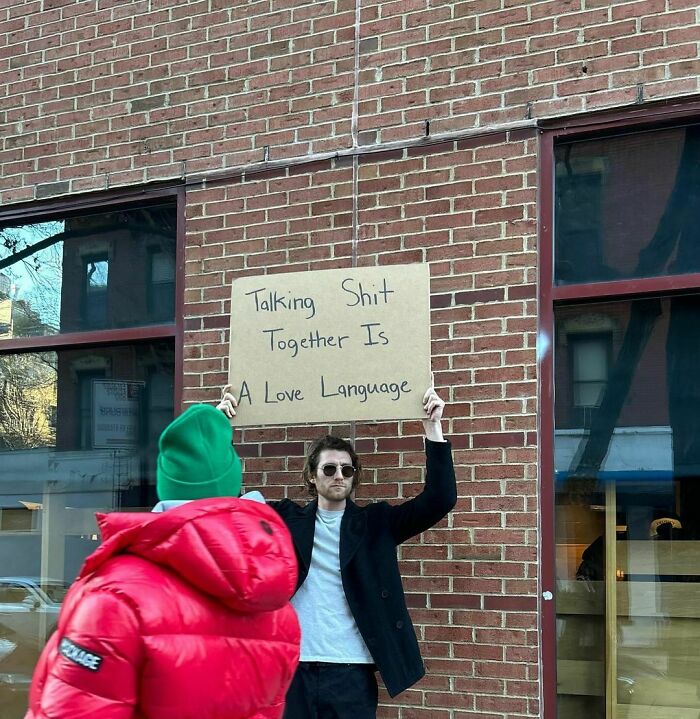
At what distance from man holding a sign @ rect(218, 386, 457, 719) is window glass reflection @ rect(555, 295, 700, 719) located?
78 centimetres

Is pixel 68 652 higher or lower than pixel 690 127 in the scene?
lower

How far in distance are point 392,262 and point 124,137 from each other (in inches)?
68.1

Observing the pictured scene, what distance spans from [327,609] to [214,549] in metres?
1.68

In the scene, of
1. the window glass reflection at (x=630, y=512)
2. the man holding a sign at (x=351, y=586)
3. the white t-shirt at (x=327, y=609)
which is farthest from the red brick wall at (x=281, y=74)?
the white t-shirt at (x=327, y=609)

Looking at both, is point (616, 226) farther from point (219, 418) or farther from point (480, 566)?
point (219, 418)

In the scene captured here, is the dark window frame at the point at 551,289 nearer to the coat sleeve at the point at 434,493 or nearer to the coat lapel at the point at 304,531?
the coat sleeve at the point at 434,493

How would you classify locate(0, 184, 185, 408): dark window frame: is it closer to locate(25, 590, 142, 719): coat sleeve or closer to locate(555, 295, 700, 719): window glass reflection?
locate(555, 295, 700, 719): window glass reflection

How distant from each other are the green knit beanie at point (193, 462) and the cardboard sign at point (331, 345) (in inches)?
63.8

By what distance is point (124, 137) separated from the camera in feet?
17.4

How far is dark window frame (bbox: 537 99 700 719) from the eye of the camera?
4.08 metres

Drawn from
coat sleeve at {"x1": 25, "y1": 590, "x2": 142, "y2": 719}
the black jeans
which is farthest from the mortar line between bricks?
coat sleeve at {"x1": 25, "y1": 590, "x2": 142, "y2": 719}

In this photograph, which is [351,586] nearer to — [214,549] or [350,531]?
[350,531]

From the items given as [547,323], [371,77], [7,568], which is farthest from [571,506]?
[7,568]

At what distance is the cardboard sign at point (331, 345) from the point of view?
395 centimetres
